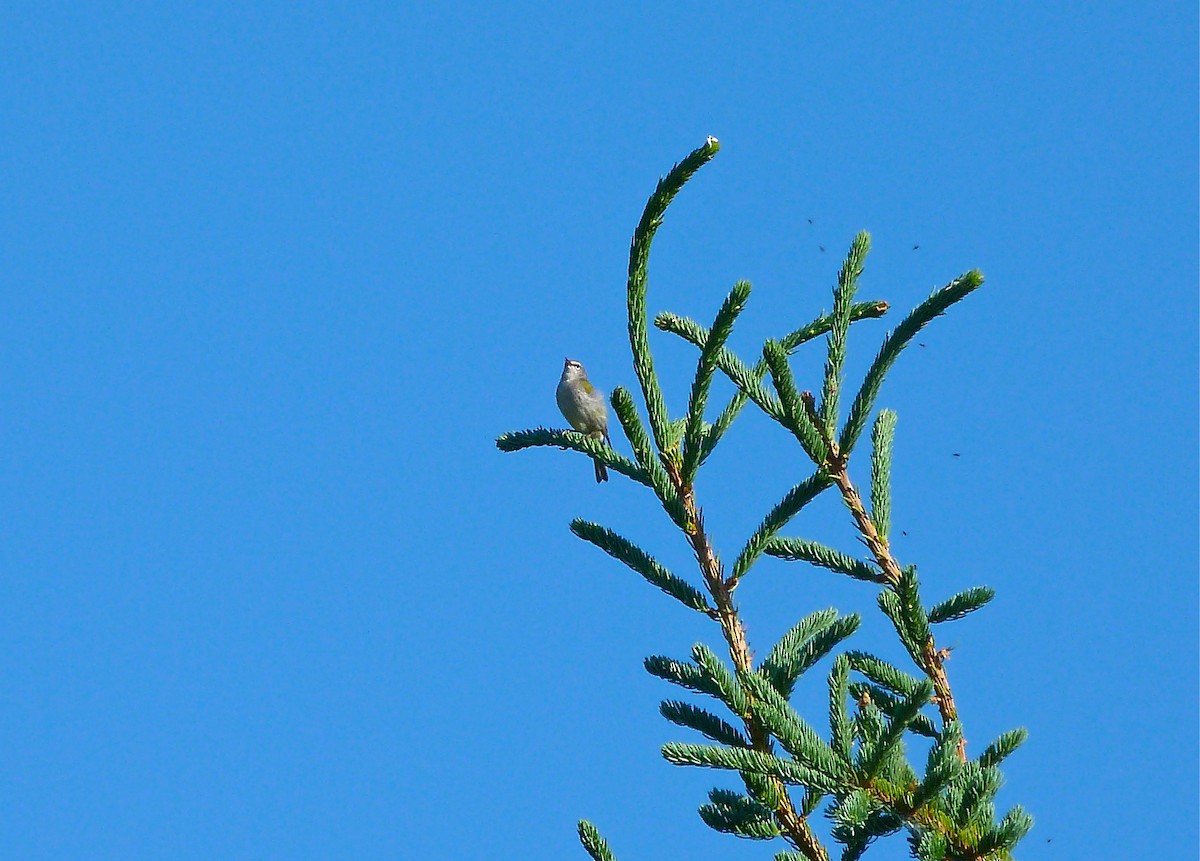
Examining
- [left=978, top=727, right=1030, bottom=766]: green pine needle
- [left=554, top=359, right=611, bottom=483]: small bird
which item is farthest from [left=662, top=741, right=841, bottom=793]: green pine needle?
[left=554, top=359, right=611, bottom=483]: small bird

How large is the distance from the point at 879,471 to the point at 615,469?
2.77 feet

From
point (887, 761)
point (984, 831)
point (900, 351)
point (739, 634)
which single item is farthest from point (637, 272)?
point (984, 831)

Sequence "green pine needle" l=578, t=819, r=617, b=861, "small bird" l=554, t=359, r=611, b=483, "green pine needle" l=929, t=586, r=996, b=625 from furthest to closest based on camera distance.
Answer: "small bird" l=554, t=359, r=611, b=483 < "green pine needle" l=929, t=586, r=996, b=625 < "green pine needle" l=578, t=819, r=617, b=861

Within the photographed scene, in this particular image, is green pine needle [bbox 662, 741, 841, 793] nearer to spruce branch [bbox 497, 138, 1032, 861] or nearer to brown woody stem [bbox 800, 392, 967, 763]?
spruce branch [bbox 497, 138, 1032, 861]

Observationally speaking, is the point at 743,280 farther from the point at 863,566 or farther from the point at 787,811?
the point at 787,811

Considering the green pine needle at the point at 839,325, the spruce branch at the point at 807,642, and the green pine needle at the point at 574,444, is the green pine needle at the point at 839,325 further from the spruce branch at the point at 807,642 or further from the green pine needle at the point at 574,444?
the green pine needle at the point at 574,444

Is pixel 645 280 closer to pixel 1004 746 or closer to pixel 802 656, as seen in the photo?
pixel 802 656

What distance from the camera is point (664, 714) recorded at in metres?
3.43

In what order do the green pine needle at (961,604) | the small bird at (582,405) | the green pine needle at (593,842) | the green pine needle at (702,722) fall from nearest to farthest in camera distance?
the green pine needle at (593,842) → the green pine needle at (702,722) → the green pine needle at (961,604) → the small bird at (582,405)

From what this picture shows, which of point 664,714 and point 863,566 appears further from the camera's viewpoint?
point 863,566

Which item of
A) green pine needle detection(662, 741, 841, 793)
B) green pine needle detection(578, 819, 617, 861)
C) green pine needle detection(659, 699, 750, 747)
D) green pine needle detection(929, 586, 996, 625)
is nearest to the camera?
green pine needle detection(662, 741, 841, 793)

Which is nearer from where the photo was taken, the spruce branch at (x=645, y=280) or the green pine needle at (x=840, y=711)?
the green pine needle at (x=840, y=711)

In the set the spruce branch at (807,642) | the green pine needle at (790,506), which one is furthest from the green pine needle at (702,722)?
the green pine needle at (790,506)

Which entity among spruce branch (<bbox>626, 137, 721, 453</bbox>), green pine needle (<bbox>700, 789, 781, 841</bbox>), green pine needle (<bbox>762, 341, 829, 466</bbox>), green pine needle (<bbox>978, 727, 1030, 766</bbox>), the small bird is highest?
the small bird
